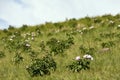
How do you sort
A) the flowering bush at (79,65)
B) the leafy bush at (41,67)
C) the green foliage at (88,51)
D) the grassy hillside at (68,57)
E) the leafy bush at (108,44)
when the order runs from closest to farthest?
the grassy hillside at (68,57) → the flowering bush at (79,65) → the leafy bush at (41,67) → the green foliage at (88,51) → the leafy bush at (108,44)

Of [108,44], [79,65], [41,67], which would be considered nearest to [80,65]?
[79,65]

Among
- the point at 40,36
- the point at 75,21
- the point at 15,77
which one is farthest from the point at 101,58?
the point at 75,21

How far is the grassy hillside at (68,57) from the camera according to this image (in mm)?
10672

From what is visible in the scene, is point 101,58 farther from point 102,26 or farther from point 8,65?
point 102,26

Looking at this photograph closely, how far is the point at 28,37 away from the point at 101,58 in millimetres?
9503

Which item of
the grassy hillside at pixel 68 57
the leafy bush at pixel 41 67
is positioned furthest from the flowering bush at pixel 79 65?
the leafy bush at pixel 41 67

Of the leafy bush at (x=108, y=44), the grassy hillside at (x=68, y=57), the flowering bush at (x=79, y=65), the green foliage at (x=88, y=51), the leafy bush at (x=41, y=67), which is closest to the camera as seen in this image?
the grassy hillside at (x=68, y=57)

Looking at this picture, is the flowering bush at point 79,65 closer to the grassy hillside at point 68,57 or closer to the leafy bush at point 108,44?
the grassy hillside at point 68,57

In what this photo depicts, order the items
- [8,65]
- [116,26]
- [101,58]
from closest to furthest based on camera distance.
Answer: [101,58] < [8,65] < [116,26]

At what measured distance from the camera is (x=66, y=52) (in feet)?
46.8

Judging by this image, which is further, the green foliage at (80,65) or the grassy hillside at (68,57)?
the green foliage at (80,65)

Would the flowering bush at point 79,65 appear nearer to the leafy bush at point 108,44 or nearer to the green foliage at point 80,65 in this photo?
the green foliage at point 80,65

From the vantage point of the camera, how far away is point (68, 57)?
43.4ft

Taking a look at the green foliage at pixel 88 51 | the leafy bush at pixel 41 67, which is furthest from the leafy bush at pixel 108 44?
the leafy bush at pixel 41 67
